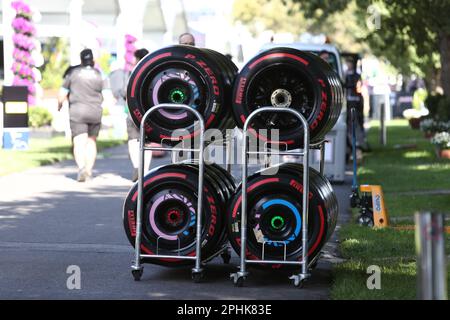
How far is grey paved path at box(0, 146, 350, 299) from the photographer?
870 cm

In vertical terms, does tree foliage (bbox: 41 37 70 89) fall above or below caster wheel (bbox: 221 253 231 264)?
above

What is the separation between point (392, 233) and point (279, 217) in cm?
329

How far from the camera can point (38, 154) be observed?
23812 mm

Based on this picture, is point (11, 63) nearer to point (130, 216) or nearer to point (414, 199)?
point (414, 199)

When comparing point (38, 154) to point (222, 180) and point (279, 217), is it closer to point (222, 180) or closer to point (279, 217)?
point (222, 180)

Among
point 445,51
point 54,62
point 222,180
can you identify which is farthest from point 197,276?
point 54,62

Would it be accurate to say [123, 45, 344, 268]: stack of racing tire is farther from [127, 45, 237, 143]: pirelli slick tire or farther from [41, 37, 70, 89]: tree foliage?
[41, 37, 70, 89]: tree foliage

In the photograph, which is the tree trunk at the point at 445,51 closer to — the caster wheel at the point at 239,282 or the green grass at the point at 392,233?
the green grass at the point at 392,233

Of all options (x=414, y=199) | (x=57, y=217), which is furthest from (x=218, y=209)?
(x=414, y=199)

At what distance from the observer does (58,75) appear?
42.7m

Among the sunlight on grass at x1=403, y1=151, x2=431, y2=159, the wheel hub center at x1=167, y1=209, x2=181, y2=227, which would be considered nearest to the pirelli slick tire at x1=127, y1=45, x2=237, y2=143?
the wheel hub center at x1=167, y1=209, x2=181, y2=227

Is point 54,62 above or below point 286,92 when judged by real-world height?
above

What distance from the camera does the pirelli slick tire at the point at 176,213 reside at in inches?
363
